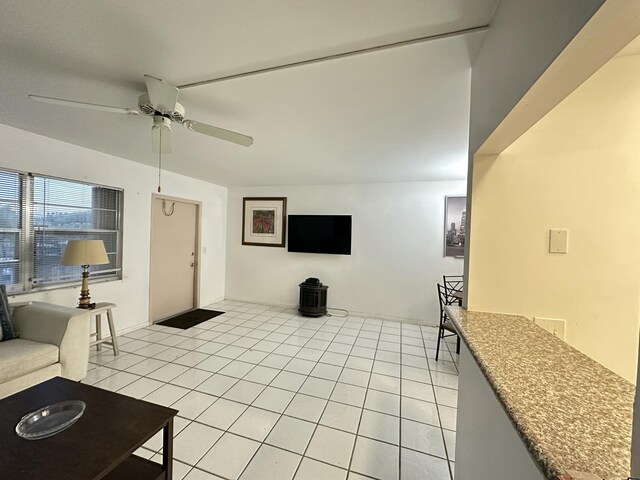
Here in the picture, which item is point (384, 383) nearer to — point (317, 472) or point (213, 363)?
point (317, 472)

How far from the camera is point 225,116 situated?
82.4 inches

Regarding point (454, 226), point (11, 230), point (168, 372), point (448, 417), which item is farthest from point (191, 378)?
point (454, 226)

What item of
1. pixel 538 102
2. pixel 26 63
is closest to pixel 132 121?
pixel 26 63

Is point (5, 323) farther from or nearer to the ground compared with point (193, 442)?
farther from the ground

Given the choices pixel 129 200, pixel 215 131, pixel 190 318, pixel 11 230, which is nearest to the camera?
pixel 215 131

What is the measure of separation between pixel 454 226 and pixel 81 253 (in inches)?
187

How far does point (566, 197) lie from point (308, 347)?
2.90 m

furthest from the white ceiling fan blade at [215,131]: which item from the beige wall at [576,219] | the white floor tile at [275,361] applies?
the white floor tile at [275,361]

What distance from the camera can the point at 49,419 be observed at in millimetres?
1205

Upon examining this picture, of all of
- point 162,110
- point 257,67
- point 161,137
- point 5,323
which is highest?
point 257,67

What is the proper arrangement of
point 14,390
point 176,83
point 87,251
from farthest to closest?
1. point 87,251
2. point 14,390
3. point 176,83

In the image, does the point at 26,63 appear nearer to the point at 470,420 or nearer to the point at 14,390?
the point at 14,390

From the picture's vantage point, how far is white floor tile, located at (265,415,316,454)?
174cm

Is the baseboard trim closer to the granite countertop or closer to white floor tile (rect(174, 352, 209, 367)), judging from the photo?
white floor tile (rect(174, 352, 209, 367))
